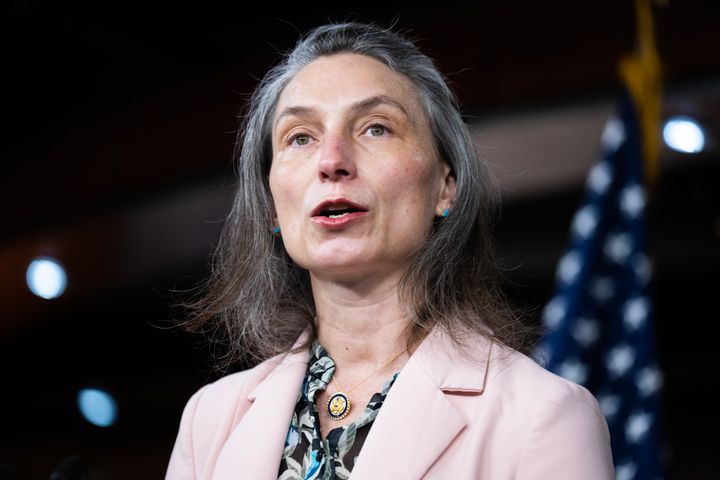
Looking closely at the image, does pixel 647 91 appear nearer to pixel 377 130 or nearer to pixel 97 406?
pixel 377 130

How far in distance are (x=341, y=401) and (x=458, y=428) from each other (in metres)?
0.23

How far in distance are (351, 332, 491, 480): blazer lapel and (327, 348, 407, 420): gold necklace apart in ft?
0.27

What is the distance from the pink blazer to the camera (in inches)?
48.3

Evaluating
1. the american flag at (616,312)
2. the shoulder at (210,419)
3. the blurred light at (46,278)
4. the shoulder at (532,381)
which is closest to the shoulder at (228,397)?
the shoulder at (210,419)

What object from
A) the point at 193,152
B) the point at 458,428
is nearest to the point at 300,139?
the point at 458,428

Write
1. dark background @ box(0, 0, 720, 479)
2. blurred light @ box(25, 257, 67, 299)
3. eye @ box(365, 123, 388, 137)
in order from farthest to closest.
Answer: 1. blurred light @ box(25, 257, 67, 299)
2. dark background @ box(0, 0, 720, 479)
3. eye @ box(365, 123, 388, 137)

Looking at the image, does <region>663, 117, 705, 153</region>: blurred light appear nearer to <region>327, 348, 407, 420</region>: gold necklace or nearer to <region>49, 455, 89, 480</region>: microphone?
<region>327, 348, 407, 420</region>: gold necklace

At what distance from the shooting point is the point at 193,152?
5.54 metres

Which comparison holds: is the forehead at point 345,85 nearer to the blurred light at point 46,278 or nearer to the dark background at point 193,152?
the dark background at point 193,152

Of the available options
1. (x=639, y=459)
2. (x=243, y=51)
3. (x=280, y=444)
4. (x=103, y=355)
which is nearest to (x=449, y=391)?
(x=280, y=444)

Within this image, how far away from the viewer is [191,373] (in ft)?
25.7

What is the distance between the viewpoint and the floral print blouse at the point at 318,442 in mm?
1347

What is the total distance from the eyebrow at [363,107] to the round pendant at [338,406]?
0.47 metres

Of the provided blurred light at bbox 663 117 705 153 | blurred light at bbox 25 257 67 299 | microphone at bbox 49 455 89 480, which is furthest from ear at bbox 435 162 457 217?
blurred light at bbox 25 257 67 299
